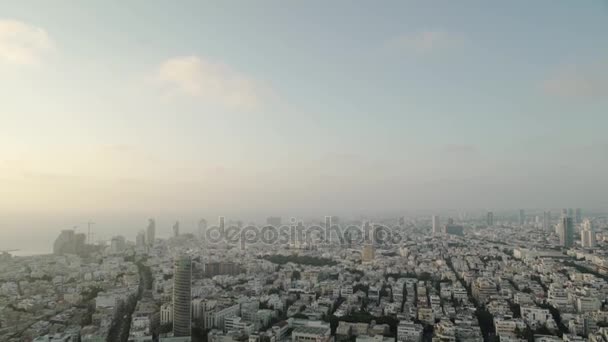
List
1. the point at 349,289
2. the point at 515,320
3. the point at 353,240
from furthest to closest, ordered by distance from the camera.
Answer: the point at 353,240, the point at 349,289, the point at 515,320

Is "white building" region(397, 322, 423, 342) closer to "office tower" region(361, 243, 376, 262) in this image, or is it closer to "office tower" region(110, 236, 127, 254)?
"office tower" region(361, 243, 376, 262)

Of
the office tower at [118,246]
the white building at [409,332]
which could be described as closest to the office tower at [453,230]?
the office tower at [118,246]

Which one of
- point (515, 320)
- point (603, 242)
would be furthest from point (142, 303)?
point (603, 242)

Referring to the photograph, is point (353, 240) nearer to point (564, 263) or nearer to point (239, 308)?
point (564, 263)

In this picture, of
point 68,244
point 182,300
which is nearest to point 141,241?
point 68,244

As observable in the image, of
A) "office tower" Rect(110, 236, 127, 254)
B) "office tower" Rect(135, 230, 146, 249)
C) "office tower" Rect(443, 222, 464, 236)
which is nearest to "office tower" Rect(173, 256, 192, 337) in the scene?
"office tower" Rect(110, 236, 127, 254)

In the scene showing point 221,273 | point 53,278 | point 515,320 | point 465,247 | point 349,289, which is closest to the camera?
point 515,320

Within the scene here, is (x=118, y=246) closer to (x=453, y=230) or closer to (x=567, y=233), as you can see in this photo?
(x=453, y=230)

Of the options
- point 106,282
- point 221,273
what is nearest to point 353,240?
point 221,273

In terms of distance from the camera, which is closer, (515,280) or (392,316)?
(392,316)
